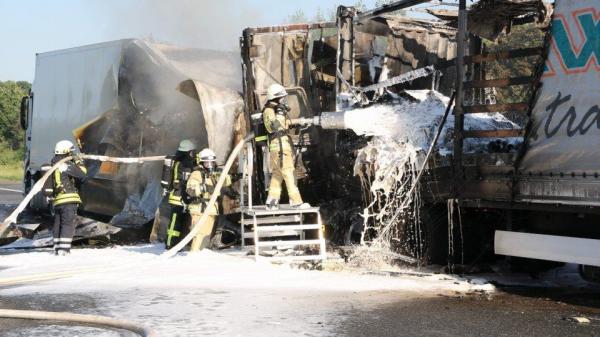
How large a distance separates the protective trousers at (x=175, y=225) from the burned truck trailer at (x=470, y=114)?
103 cm

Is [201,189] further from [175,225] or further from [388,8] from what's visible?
[388,8]

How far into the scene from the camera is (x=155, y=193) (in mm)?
11703

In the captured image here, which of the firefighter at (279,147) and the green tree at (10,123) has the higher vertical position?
the green tree at (10,123)

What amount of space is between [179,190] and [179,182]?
108 mm

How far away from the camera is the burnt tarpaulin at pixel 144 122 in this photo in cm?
1162

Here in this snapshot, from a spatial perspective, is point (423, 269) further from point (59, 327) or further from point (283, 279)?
point (59, 327)

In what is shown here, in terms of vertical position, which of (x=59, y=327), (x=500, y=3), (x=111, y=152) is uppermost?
(x=500, y=3)

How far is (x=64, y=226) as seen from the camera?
999 cm

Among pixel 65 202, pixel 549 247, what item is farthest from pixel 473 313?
pixel 65 202

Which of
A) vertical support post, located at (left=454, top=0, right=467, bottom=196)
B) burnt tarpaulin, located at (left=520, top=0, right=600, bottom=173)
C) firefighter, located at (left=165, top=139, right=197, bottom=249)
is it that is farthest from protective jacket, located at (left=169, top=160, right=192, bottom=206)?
burnt tarpaulin, located at (left=520, top=0, right=600, bottom=173)

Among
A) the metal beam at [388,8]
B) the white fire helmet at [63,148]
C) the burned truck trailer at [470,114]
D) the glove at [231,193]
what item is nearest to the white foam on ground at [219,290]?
the burned truck trailer at [470,114]

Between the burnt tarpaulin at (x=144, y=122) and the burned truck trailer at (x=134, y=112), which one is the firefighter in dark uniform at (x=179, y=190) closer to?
the burned truck trailer at (x=134, y=112)

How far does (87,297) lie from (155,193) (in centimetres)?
500

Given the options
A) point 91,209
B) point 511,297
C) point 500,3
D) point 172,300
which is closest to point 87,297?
point 172,300
